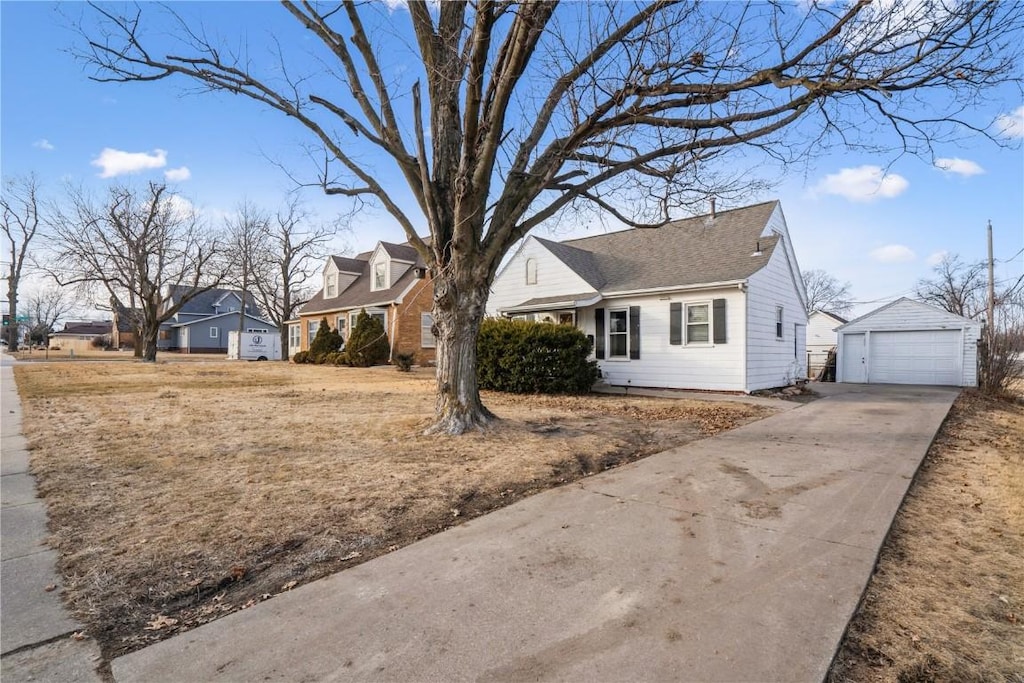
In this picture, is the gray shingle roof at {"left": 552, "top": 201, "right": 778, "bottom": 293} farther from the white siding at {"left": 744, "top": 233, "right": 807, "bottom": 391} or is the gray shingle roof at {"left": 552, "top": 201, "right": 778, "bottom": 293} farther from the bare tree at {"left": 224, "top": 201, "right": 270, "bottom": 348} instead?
the bare tree at {"left": 224, "top": 201, "right": 270, "bottom": 348}

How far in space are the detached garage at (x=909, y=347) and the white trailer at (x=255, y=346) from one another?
3635 centimetres

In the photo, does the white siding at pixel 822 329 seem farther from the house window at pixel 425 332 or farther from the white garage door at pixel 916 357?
the house window at pixel 425 332

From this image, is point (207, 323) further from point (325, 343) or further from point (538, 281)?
point (538, 281)

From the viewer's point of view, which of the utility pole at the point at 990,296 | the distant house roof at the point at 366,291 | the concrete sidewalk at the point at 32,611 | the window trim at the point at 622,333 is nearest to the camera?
the concrete sidewalk at the point at 32,611

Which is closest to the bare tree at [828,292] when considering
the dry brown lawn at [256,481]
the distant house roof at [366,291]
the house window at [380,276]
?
the distant house roof at [366,291]

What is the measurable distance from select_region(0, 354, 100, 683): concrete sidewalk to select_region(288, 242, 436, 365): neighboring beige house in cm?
1620

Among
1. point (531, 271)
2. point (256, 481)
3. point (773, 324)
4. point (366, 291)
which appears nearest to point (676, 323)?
point (773, 324)

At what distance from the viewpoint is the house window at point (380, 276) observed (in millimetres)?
25253

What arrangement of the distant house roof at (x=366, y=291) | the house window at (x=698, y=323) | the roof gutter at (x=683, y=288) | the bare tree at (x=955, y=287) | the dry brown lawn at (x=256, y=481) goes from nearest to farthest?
the dry brown lawn at (x=256, y=481) → the roof gutter at (x=683, y=288) → the house window at (x=698, y=323) → the distant house roof at (x=366, y=291) → the bare tree at (x=955, y=287)

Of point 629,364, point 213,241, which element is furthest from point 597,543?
point 213,241

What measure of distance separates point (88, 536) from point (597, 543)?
3522 mm

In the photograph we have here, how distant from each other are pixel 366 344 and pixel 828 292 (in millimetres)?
51882

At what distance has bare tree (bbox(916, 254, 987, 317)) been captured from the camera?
3434 cm

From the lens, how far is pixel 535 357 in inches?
498
